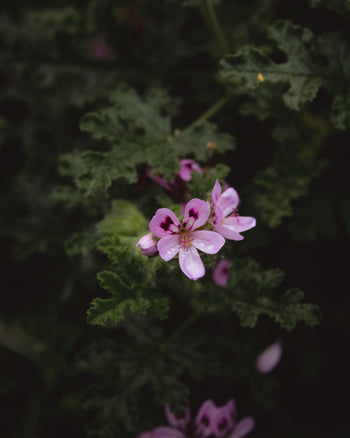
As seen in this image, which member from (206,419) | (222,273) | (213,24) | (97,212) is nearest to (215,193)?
(222,273)

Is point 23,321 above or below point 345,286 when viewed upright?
above

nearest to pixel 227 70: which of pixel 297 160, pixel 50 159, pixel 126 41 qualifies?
pixel 297 160

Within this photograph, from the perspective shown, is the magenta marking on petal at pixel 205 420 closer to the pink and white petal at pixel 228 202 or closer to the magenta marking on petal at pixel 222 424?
the magenta marking on petal at pixel 222 424

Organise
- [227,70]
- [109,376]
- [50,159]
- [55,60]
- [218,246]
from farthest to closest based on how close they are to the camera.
Result: [50,159] < [55,60] < [109,376] < [227,70] < [218,246]

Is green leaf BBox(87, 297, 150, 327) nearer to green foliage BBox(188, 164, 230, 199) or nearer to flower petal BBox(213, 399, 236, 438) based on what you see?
green foliage BBox(188, 164, 230, 199)

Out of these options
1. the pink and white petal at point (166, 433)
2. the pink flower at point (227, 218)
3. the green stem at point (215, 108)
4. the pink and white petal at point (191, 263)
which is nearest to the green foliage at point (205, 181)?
the pink flower at point (227, 218)

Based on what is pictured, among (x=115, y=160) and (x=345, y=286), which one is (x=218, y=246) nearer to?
(x=115, y=160)

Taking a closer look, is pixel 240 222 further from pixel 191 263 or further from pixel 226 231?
pixel 191 263

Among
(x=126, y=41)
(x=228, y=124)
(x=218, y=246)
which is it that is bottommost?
(x=218, y=246)
